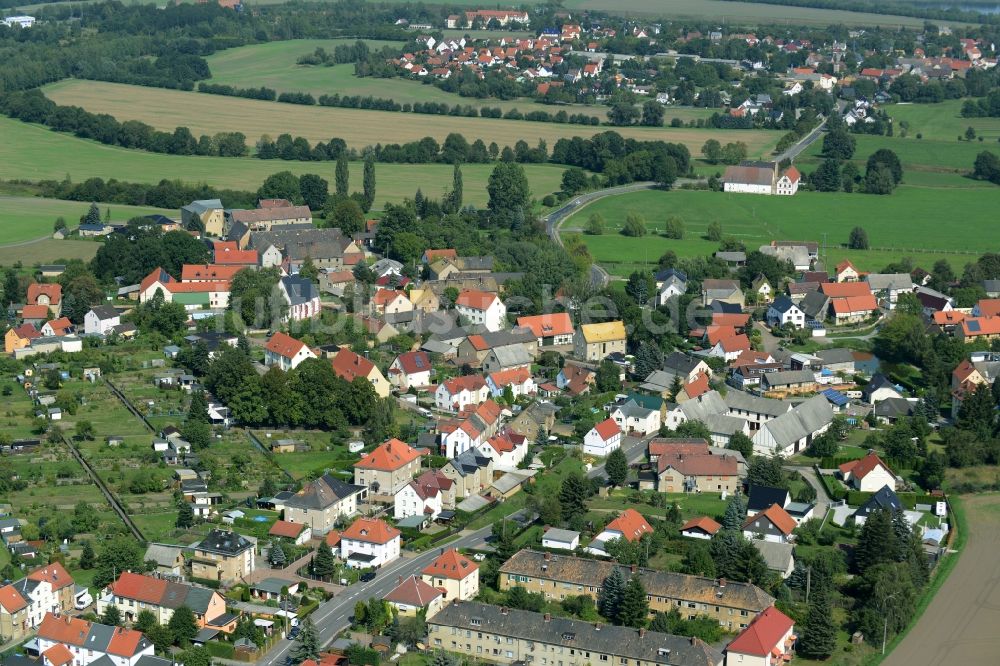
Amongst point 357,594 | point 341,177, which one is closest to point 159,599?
point 357,594

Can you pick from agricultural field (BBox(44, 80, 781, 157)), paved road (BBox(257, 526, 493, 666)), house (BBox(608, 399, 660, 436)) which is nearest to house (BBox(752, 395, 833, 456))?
house (BBox(608, 399, 660, 436))

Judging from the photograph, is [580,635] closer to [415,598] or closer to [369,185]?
[415,598]

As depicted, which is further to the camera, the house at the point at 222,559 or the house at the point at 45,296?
the house at the point at 45,296

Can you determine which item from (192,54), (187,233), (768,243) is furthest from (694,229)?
(192,54)

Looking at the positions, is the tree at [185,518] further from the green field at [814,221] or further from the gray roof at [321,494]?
the green field at [814,221]

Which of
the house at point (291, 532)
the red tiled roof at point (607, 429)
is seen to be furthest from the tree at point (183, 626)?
the red tiled roof at point (607, 429)

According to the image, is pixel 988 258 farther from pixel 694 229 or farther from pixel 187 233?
pixel 187 233

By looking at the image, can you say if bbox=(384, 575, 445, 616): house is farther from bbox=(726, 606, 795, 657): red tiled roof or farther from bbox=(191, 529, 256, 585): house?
bbox=(726, 606, 795, 657): red tiled roof
